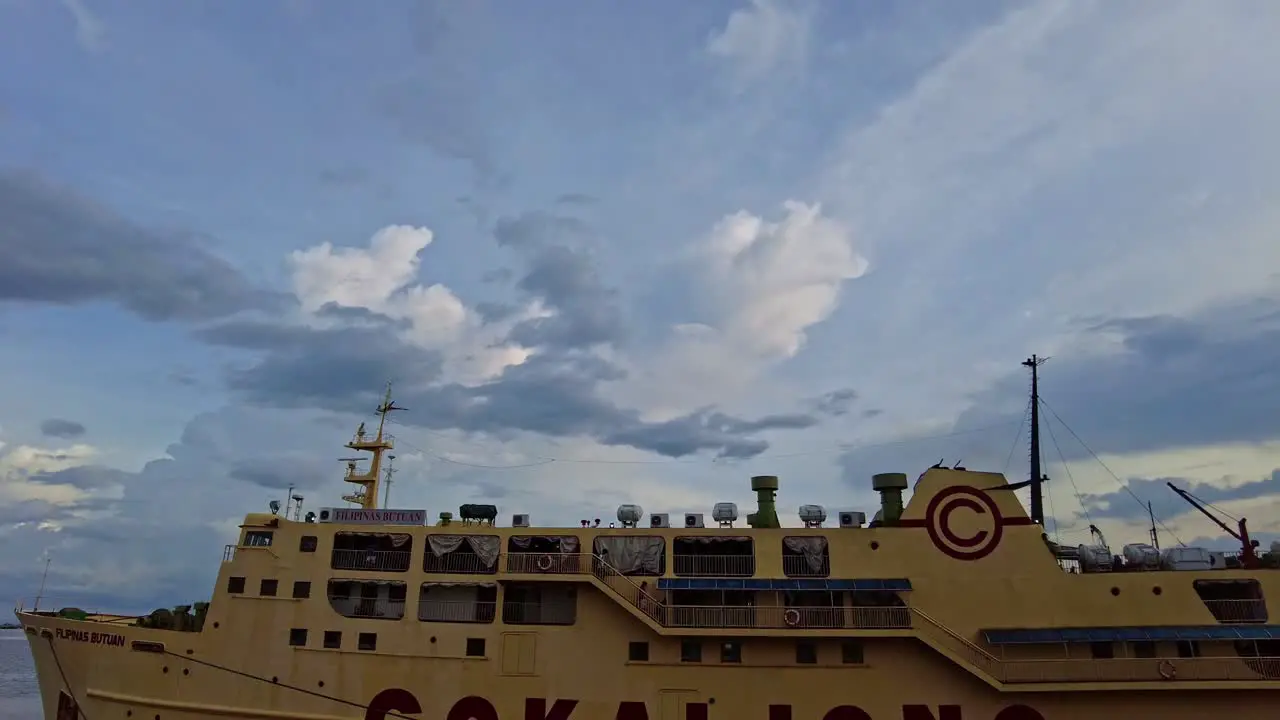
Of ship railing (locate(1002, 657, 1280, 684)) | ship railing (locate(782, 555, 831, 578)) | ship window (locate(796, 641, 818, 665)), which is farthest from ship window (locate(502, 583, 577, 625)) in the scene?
ship railing (locate(1002, 657, 1280, 684))

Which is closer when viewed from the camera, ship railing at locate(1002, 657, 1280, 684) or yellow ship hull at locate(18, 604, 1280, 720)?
ship railing at locate(1002, 657, 1280, 684)

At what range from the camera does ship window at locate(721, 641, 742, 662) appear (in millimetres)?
23562

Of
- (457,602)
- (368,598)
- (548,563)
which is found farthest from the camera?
(368,598)

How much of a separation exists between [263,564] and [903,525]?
74.7 feet

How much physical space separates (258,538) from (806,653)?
1994cm

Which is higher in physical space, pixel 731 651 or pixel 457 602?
pixel 457 602

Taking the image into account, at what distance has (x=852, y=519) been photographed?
83.4 feet

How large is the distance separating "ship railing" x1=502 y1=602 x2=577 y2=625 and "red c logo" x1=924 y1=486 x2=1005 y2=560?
509 inches

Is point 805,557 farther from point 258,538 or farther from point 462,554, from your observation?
point 258,538

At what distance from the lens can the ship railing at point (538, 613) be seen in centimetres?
2450

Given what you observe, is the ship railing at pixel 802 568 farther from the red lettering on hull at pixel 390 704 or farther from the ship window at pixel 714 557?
the red lettering on hull at pixel 390 704

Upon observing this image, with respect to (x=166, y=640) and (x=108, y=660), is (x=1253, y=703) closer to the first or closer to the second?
(x=166, y=640)

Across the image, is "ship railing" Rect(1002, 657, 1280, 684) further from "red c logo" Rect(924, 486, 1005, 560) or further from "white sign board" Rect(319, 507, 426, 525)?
"white sign board" Rect(319, 507, 426, 525)

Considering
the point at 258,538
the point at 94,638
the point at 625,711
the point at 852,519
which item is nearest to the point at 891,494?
the point at 852,519
